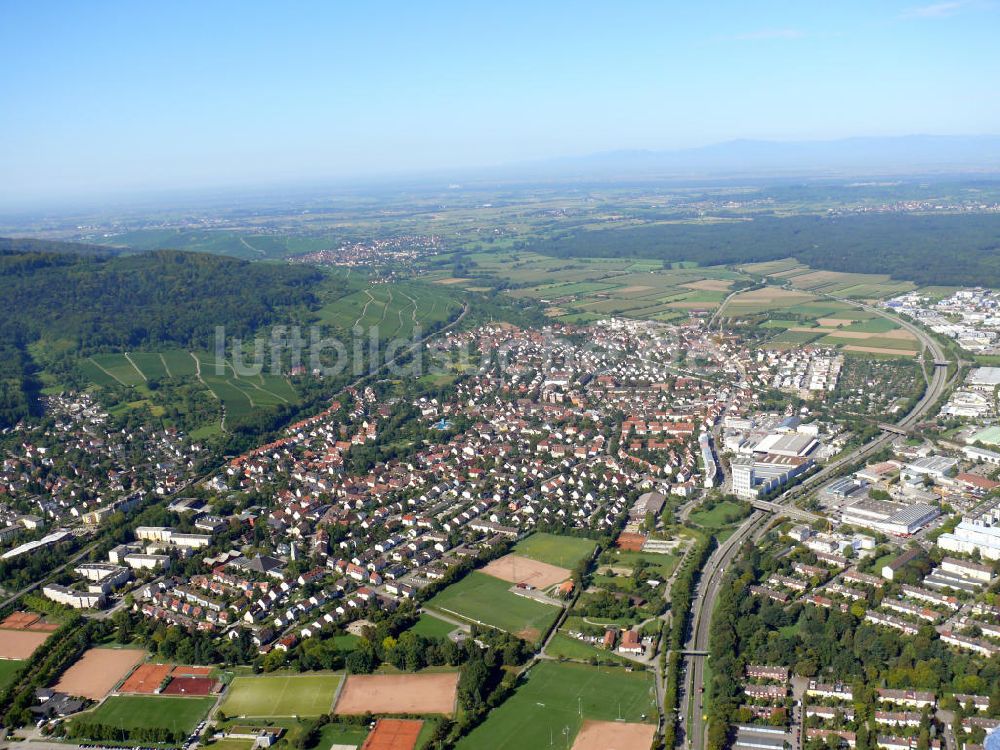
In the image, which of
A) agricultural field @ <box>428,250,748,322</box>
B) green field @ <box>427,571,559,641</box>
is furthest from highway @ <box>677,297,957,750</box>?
agricultural field @ <box>428,250,748,322</box>

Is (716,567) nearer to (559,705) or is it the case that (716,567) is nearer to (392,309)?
(559,705)

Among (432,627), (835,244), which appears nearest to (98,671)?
(432,627)

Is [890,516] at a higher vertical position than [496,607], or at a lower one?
higher

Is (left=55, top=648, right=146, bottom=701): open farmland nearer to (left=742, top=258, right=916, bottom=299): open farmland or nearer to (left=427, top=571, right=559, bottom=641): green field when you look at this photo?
(left=427, top=571, right=559, bottom=641): green field

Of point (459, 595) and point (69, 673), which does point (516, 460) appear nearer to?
point (459, 595)

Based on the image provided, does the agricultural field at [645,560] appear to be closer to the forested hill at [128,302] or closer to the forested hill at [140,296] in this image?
the forested hill at [128,302]

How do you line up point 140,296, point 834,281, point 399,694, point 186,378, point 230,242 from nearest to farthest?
point 399,694, point 186,378, point 140,296, point 834,281, point 230,242

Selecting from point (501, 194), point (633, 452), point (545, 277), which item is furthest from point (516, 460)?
point (501, 194)

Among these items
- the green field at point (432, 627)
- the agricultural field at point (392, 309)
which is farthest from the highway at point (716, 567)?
the agricultural field at point (392, 309)
